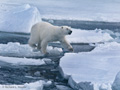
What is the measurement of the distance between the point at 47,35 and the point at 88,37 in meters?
2.71

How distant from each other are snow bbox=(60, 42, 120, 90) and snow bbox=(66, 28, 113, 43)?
2313 millimetres

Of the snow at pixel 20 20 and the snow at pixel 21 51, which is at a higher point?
the snow at pixel 21 51

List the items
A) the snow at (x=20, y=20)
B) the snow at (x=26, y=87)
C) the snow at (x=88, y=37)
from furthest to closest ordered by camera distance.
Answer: the snow at (x=20, y=20) < the snow at (x=88, y=37) < the snow at (x=26, y=87)

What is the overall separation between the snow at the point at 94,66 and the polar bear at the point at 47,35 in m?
0.78

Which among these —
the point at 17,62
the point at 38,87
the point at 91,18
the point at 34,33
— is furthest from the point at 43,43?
the point at 91,18

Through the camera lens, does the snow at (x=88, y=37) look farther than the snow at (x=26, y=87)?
Yes

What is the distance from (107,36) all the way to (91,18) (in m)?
5.17

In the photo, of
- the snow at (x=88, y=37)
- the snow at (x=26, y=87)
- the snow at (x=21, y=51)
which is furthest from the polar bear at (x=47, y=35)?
the snow at (x=26, y=87)

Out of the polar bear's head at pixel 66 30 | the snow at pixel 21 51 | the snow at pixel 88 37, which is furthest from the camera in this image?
the snow at pixel 88 37

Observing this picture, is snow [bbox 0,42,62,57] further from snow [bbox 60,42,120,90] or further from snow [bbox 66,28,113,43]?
snow [bbox 66,28,113,43]

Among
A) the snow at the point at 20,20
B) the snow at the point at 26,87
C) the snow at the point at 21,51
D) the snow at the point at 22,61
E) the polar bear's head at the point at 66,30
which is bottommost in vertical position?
the snow at the point at 20,20

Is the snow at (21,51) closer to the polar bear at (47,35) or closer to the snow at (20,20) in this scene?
the polar bear at (47,35)

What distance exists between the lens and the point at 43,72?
6191mm

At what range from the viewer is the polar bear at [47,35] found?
24.8ft
